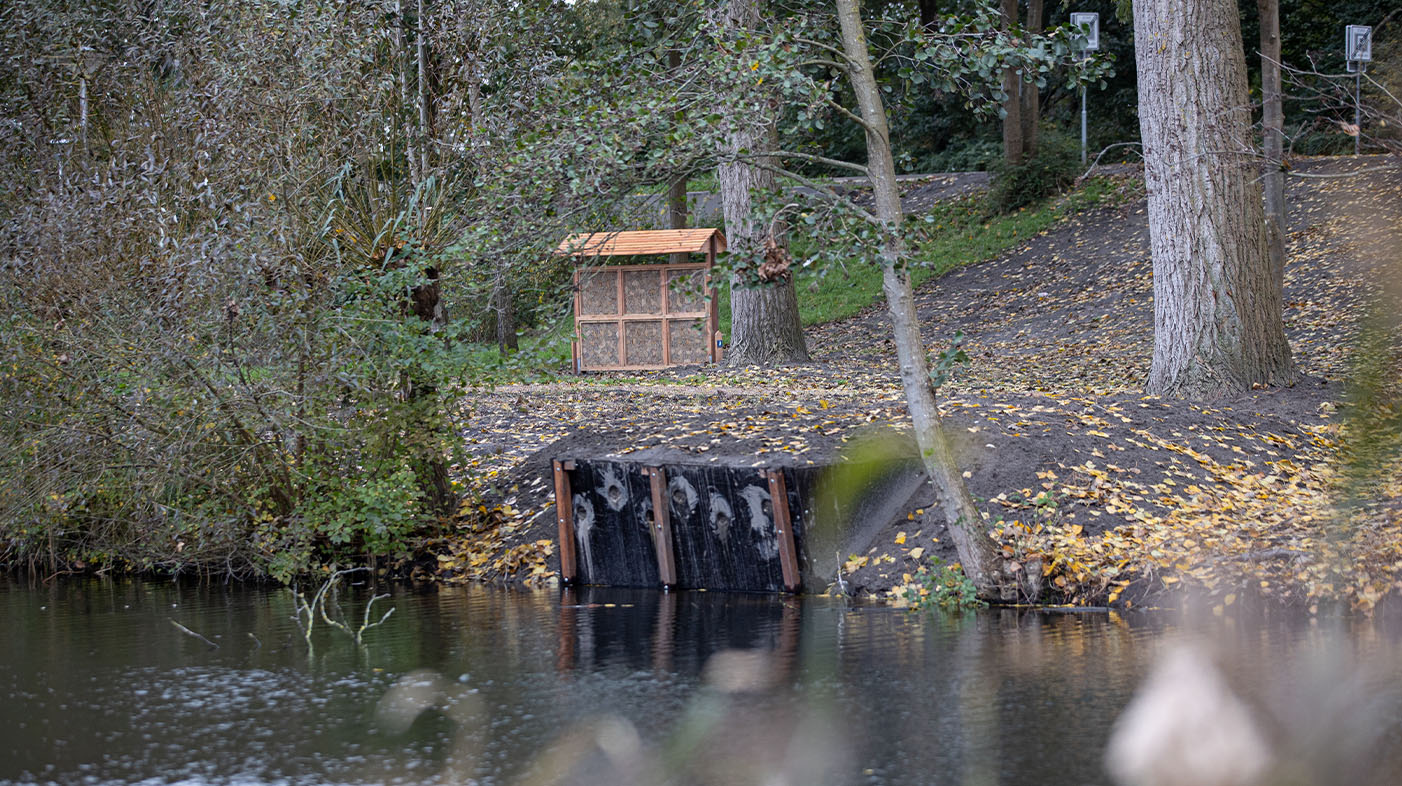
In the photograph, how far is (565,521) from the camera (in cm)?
1066

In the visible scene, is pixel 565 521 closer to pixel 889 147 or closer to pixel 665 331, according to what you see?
pixel 889 147

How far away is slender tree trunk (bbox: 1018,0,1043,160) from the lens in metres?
26.4

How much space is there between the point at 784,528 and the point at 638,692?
2.97 m

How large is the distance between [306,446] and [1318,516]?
7.79 m

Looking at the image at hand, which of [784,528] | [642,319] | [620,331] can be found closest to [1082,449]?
[784,528]

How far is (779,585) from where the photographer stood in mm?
9961

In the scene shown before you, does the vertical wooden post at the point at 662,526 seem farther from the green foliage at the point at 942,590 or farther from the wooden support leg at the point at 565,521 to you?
the green foliage at the point at 942,590

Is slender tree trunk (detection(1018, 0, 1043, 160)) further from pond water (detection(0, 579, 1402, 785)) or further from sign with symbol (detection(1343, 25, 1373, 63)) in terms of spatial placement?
pond water (detection(0, 579, 1402, 785))

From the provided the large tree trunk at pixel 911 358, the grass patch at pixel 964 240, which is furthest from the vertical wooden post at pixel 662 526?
the grass patch at pixel 964 240

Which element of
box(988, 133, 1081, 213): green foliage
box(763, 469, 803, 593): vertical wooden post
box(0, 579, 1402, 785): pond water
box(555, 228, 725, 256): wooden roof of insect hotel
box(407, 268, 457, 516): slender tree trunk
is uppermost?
box(988, 133, 1081, 213): green foliage

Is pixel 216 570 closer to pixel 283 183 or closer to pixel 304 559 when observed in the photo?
pixel 304 559

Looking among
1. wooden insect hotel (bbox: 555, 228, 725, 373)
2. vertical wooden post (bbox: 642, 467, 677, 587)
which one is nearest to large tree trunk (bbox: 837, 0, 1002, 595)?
vertical wooden post (bbox: 642, 467, 677, 587)

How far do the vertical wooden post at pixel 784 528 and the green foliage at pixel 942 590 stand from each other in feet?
3.12

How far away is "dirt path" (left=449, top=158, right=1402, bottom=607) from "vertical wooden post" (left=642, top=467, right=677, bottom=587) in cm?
57
